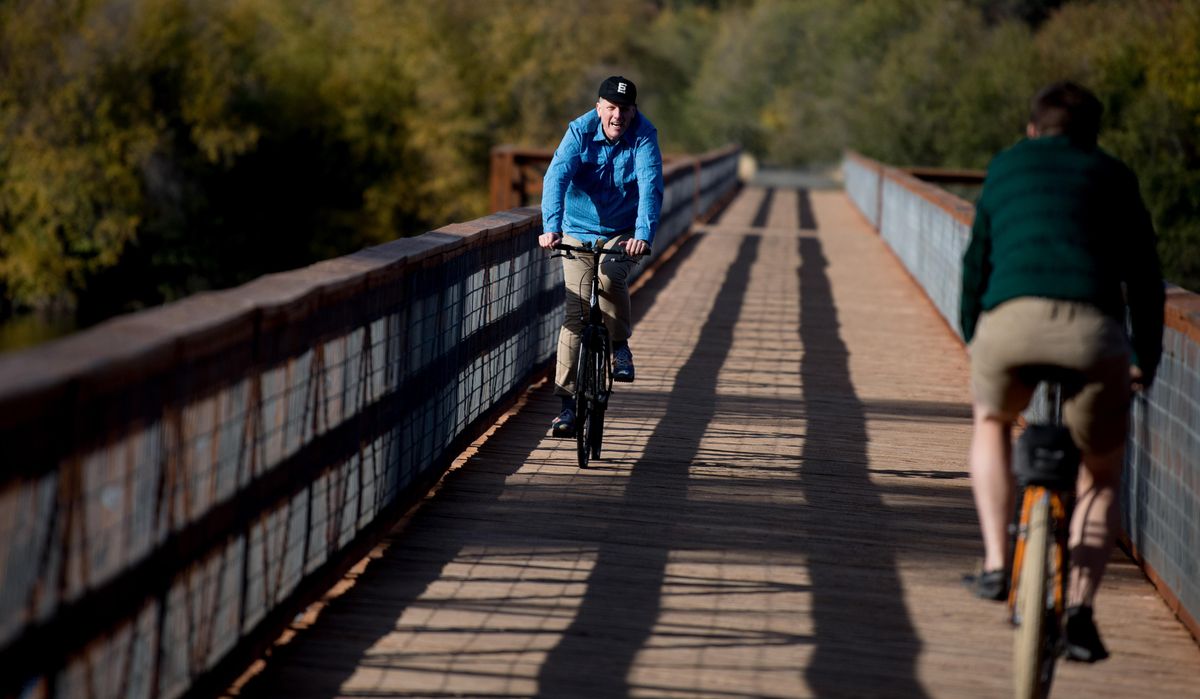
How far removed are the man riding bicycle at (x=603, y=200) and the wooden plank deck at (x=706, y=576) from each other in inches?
26.3

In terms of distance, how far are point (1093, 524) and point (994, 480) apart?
1.03ft

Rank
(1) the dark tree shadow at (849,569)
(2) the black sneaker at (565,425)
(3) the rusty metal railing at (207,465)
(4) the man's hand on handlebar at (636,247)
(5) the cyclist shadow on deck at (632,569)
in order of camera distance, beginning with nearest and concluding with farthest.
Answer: (3) the rusty metal railing at (207,465) → (5) the cyclist shadow on deck at (632,569) → (1) the dark tree shadow at (849,569) → (4) the man's hand on handlebar at (636,247) → (2) the black sneaker at (565,425)

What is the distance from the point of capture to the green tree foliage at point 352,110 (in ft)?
182

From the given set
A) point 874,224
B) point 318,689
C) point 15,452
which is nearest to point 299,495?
point 318,689

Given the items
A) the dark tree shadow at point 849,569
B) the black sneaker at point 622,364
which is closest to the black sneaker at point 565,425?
the black sneaker at point 622,364

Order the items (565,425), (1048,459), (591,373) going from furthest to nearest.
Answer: (565,425) < (591,373) < (1048,459)

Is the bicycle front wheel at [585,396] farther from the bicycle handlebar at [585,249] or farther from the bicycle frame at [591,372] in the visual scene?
the bicycle handlebar at [585,249]

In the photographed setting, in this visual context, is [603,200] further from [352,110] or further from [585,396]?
[352,110]

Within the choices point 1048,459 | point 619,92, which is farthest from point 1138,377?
point 619,92

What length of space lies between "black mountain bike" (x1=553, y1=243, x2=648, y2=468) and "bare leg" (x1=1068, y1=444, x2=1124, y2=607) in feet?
10.7

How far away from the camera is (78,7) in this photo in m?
59.5

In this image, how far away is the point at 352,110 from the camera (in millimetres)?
71438

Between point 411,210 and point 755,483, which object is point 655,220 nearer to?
point 755,483

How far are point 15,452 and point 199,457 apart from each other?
1010 millimetres
